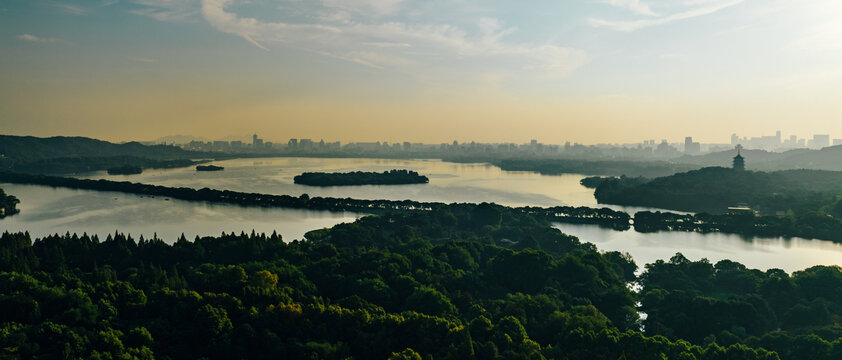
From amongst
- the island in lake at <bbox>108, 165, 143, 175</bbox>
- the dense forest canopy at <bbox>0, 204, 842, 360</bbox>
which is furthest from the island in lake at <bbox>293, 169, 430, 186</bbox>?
the dense forest canopy at <bbox>0, 204, 842, 360</bbox>

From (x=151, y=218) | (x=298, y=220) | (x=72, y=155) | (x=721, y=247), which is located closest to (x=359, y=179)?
(x=298, y=220)

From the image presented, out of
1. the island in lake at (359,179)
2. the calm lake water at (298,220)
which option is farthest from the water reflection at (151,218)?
the island in lake at (359,179)

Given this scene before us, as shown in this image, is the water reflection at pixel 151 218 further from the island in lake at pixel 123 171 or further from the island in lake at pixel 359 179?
the island in lake at pixel 123 171

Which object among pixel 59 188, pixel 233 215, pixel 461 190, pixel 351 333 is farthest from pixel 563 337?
pixel 59 188

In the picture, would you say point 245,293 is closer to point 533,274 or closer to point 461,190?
point 533,274

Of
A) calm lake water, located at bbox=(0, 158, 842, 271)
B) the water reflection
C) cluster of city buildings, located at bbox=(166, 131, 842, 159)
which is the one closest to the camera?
calm lake water, located at bbox=(0, 158, 842, 271)

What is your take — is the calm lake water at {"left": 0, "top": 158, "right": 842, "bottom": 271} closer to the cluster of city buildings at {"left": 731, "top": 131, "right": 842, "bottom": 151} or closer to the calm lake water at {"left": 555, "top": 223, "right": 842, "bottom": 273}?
the calm lake water at {"left": 555, "top": 223, "right": 842, "bottom": 273}
